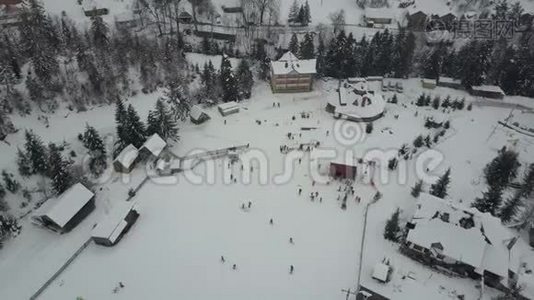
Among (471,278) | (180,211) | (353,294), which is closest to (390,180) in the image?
(471,278)

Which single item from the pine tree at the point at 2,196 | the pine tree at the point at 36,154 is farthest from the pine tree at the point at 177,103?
the pine tree at the point at 2,196

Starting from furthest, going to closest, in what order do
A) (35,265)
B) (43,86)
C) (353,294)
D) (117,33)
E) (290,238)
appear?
(117,33), (43,86), (290,238), (35,265), (353,294)

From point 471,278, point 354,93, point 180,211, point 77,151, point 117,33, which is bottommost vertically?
point 471,278

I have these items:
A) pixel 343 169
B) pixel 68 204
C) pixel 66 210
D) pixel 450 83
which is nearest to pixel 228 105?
pixel 343 169

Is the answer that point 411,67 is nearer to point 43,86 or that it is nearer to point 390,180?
point 390,180

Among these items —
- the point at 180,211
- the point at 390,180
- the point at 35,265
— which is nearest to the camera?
the point at 35,265

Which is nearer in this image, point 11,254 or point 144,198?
point 11,254

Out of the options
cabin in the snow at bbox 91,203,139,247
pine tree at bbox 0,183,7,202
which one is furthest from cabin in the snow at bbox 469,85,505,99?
pine tree at bbox 0,183,7,202

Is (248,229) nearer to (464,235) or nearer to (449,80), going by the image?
(464,235)
